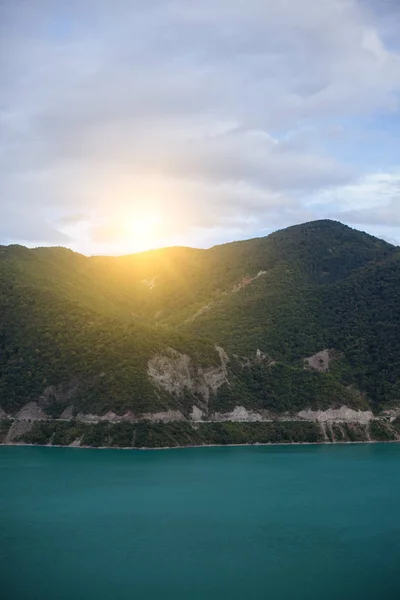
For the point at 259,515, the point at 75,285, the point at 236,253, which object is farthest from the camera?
the point at 236,253

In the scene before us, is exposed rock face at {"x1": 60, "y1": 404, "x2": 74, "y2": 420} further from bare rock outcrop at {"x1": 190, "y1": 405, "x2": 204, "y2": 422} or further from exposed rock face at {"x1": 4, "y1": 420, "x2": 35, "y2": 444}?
bare rock outcrop at {"x1": 190, "y1": 405, "x2": 204, "y2": 422}

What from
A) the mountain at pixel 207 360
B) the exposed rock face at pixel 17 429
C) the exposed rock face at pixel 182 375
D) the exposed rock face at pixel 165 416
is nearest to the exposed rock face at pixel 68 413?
the mountain at pixel 207 360

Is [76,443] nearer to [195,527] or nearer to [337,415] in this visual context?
[337,415]

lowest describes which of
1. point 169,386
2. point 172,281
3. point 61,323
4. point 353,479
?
point 353,479

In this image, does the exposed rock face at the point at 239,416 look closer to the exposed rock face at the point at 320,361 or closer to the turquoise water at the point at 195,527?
the turquoise water at the point at 195,527

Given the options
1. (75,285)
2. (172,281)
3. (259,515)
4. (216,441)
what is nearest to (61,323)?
(216,441)

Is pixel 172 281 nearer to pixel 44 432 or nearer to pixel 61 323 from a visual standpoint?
pixel 61 323

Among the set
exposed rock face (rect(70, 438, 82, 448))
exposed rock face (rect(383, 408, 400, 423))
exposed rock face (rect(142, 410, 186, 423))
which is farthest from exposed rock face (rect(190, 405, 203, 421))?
exposed rock face (rect(383, 408, 400, 423))
